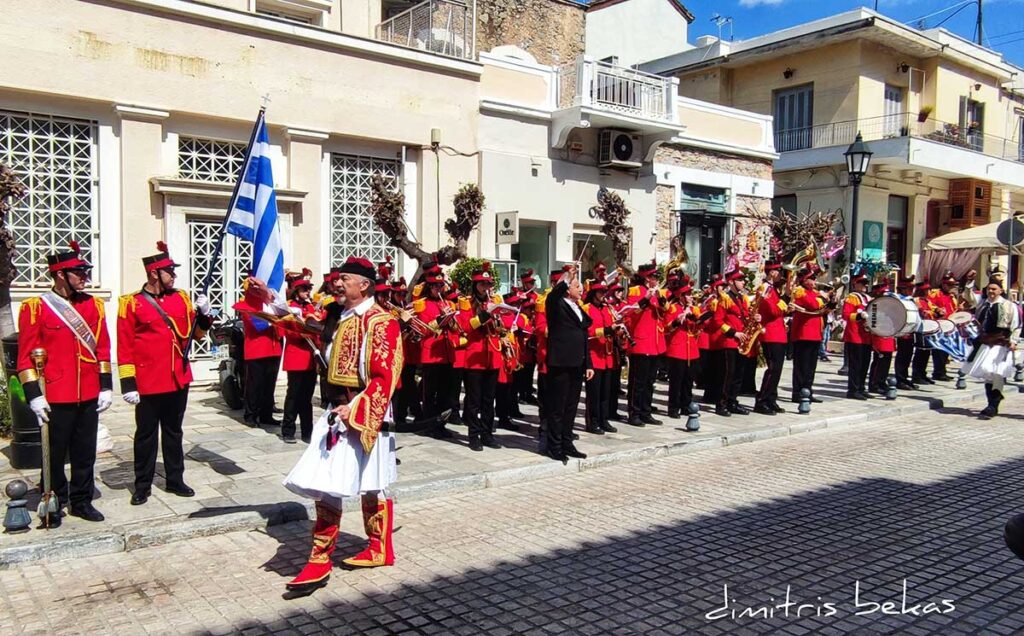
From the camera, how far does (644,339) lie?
1056 cm

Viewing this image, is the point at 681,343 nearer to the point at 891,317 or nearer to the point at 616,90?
the point at 891,317

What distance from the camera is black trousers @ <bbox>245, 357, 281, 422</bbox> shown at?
970 cm

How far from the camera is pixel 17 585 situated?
5.02m

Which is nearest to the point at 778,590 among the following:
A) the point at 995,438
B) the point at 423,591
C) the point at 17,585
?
the point at 423,591

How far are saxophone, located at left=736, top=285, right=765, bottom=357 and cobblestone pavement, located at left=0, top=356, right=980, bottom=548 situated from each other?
3.39 feet

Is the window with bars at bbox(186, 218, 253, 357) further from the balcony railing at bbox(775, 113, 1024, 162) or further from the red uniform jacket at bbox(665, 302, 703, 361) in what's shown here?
the balcony railing at bbox(775, 113, 1024, 162)

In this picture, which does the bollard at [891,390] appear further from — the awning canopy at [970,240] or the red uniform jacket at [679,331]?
the awning canopy at [970,240]

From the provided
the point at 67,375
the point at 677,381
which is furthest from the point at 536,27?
the point at 67,375

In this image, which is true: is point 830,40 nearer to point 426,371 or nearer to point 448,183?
point 448,183

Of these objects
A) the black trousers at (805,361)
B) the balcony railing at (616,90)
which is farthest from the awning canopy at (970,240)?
the black trousers at (805,361)

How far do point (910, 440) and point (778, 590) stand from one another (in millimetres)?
6514

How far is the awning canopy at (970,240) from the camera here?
80.8ft

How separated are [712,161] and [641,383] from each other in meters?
11.6

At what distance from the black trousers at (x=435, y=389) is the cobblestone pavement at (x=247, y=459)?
1.42 ft
